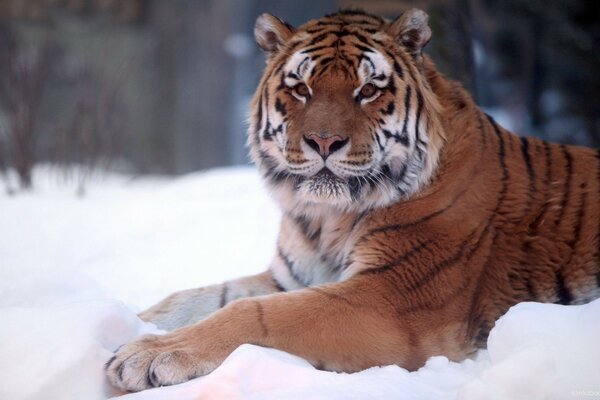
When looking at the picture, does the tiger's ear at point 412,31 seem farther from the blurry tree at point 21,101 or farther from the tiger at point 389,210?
the blurry tree at point 21,101

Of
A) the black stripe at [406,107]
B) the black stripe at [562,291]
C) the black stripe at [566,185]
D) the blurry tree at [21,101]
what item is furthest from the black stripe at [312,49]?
the blurry tree at [21,101]

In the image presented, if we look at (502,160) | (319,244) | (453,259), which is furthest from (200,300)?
(502,160)

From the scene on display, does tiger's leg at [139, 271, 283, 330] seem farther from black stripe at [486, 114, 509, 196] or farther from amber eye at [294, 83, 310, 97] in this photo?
black stripe at [486, 114, 509, 196]

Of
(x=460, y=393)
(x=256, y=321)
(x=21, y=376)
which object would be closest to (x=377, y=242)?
(x=256, y=321)

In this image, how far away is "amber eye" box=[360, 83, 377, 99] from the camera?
2.01 metres

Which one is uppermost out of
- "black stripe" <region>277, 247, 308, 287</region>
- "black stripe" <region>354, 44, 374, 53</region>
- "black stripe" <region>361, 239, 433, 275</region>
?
"black stripe" <region>354, 44, 374, 53</region>

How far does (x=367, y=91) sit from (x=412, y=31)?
0.23 m

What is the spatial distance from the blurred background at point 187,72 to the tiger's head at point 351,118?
641 mm

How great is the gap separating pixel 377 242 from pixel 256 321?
41cm

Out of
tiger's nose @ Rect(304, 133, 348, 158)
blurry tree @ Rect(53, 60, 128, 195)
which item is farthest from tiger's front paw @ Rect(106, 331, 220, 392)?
blurry tree @ Rect(53, 60, 128, 195)

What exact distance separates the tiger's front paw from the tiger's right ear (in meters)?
0.97

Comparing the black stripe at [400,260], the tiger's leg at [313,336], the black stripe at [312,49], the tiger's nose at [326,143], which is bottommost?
the tiger's leg at [313,336]

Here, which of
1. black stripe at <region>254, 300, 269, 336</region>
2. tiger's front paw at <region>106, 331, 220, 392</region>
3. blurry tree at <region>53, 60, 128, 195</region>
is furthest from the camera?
blurry tree at <region>53, 60, 128, 195</region>

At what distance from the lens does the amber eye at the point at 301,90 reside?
205 cm
